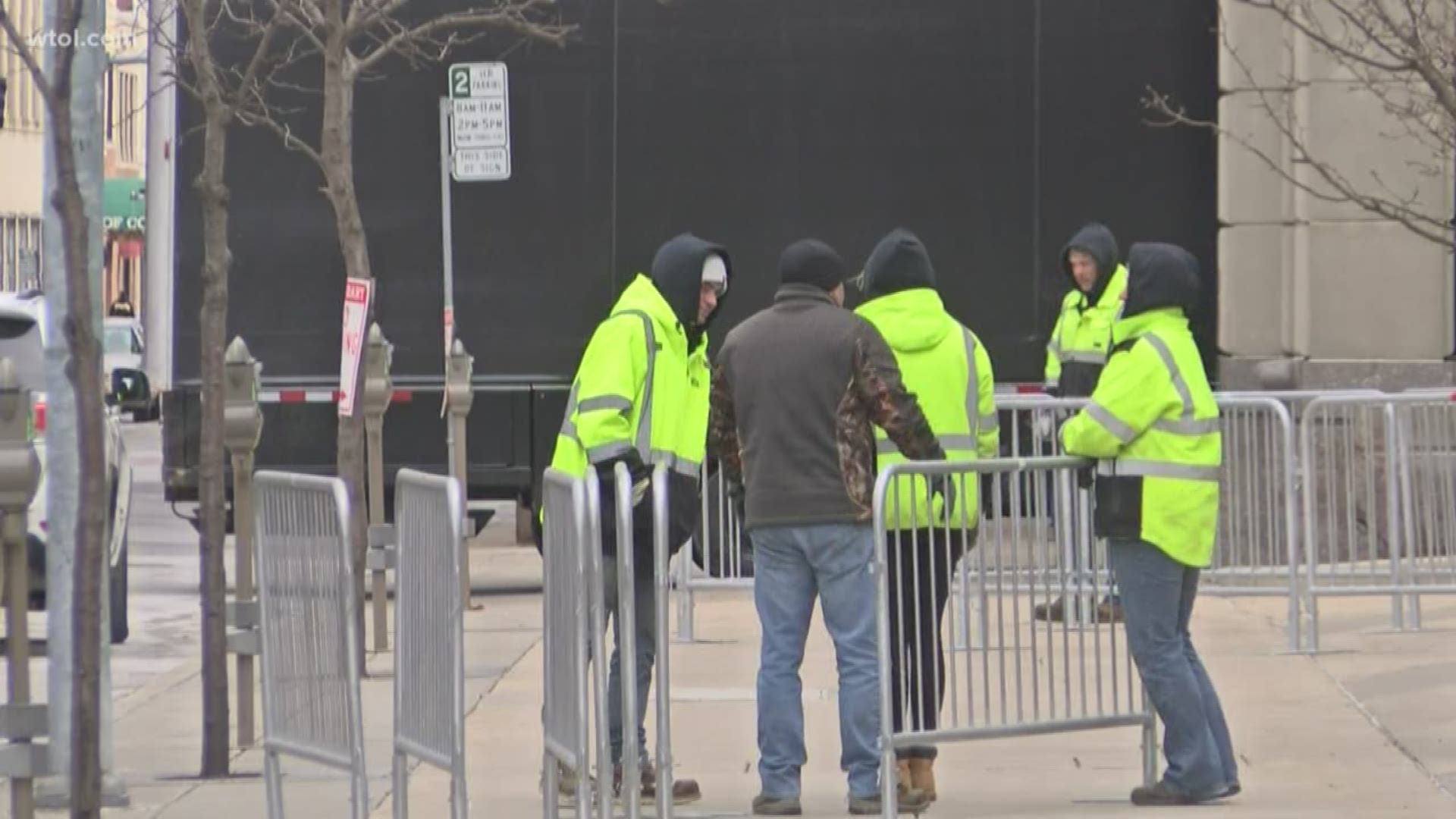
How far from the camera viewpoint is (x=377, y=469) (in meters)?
14.5

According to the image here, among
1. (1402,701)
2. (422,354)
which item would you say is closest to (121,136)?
(422,354)

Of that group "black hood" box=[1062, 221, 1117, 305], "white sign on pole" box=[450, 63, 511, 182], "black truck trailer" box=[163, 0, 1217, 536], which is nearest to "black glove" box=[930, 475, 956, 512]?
"black hood" box=[1062, 221, 1117, 305]

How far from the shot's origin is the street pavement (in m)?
9.77

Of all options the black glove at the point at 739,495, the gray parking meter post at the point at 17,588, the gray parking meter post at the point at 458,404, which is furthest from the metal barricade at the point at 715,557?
the gray parking meter post at the point at 17,588

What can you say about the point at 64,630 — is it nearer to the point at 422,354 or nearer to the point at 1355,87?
the point at 422,354

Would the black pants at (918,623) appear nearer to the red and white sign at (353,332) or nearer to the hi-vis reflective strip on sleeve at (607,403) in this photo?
the hi-vis reflective strip on sleeve at (607,403)

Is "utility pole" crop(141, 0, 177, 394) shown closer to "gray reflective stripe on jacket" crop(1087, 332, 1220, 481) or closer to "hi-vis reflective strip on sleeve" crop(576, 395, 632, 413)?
"hi-vis reflective strip on sleeve" crop(576, 395, 632, 413)

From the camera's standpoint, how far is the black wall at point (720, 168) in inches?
701

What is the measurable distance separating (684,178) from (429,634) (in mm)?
10576

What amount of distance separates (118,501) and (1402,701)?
610 cm

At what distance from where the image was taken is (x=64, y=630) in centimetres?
955

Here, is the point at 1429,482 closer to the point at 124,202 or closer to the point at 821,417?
the point at 821,417

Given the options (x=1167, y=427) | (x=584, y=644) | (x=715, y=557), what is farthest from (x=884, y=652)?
(x=715, y=557)

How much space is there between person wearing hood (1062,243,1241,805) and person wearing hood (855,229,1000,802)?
1.46ft
